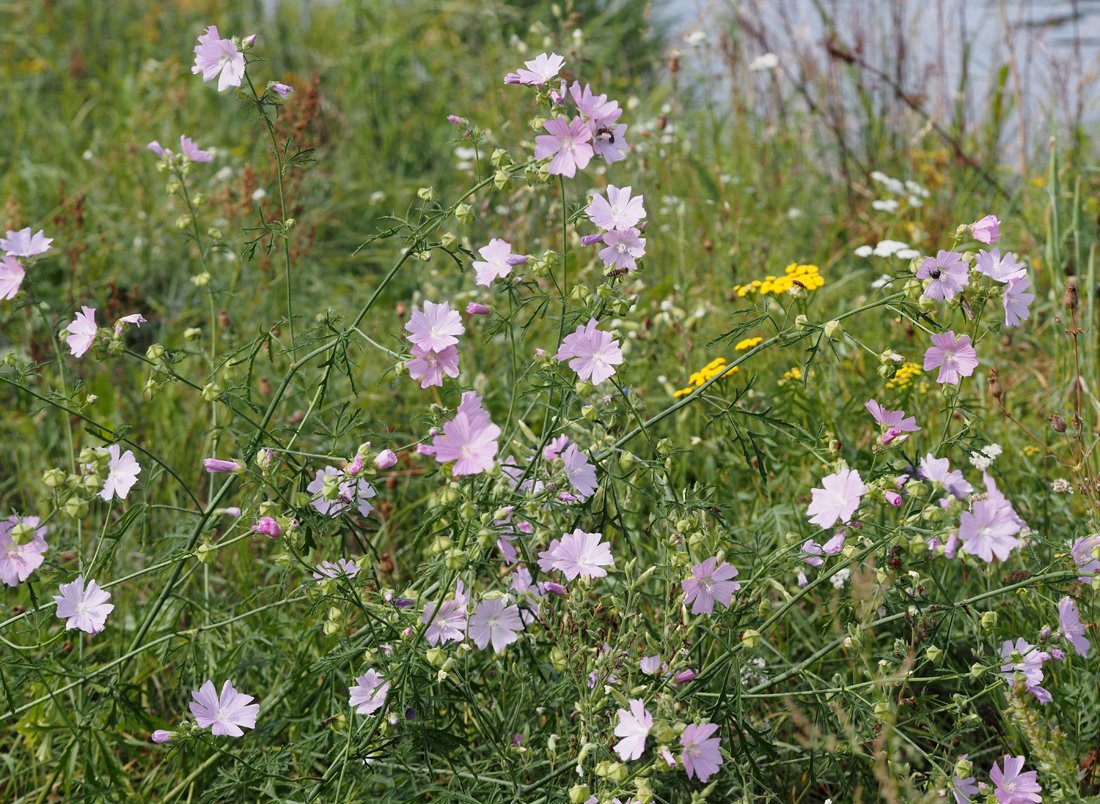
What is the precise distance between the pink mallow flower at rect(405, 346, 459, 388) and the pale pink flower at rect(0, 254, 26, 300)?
0.61 metres

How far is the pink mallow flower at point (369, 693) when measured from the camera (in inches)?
→ 61.0

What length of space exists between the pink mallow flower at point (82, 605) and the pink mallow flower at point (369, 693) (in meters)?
0.35

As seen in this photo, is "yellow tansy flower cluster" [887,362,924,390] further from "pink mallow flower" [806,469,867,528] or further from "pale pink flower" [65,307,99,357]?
"pale pink flower" [65,307,99,357]

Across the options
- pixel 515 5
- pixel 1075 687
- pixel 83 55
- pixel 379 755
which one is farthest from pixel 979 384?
pixel 83 55

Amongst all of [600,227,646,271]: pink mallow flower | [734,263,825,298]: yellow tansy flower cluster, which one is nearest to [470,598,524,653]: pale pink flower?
[600,227,646,271]: pink mallow flower

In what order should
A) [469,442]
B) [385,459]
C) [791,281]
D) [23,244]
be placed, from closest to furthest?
1. [469,442]
2. [385,459]
3. [23,244]
4. [791,281]

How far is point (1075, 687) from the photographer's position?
190 centimetres

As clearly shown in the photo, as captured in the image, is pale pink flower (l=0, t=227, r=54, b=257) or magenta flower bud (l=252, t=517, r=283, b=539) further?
pale pink flower (l=0, t=227, r=54, b=257)

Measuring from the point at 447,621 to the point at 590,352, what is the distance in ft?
1.39

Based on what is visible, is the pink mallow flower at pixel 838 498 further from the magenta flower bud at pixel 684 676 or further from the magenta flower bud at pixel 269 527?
the magenta flower bud at pixel 269 527

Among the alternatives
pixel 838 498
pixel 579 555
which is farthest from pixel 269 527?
pixel 838 498

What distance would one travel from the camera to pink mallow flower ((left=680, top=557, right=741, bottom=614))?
155 cm

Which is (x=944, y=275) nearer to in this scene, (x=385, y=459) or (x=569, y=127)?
(x=569, y=127)

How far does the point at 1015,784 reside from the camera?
5.25ft
